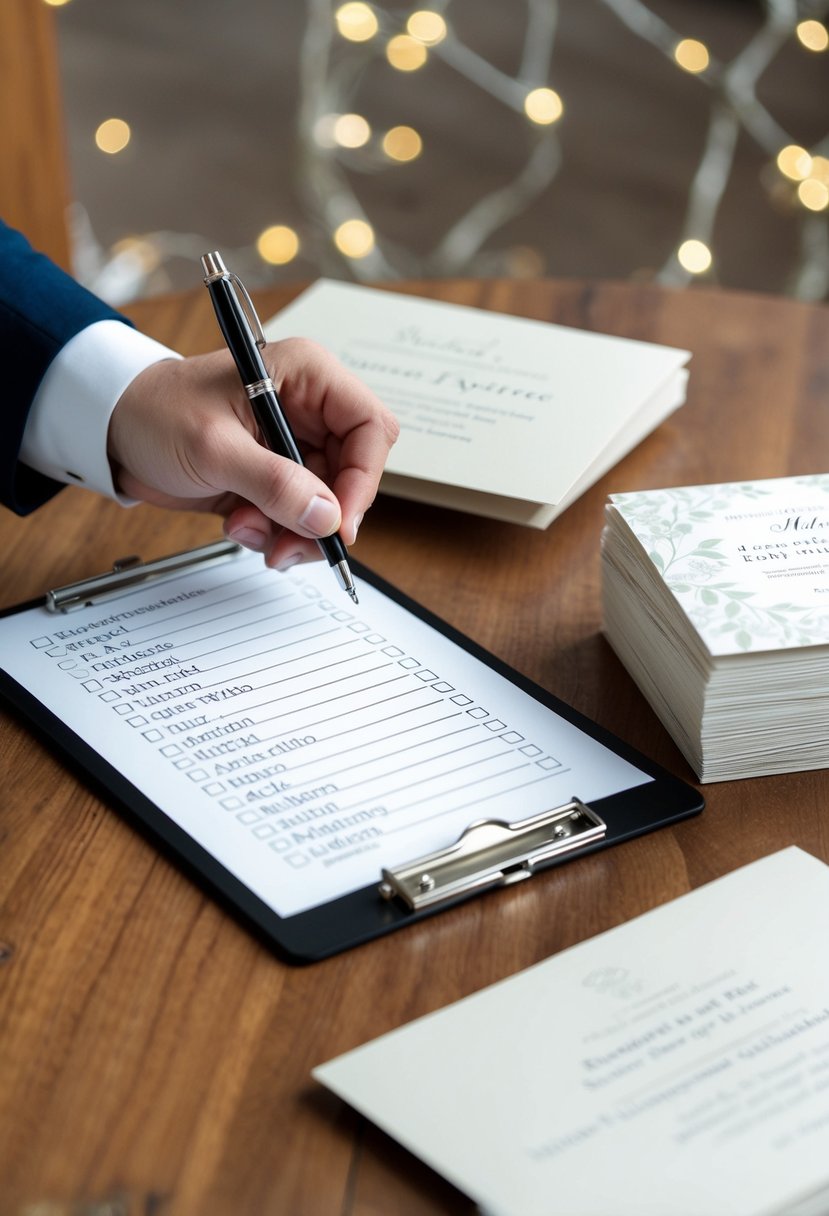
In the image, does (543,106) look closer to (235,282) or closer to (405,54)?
(405,54)

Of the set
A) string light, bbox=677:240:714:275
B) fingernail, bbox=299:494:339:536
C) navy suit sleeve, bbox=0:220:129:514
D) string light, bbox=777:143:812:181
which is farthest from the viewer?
string light, bbox=777:143:812:181

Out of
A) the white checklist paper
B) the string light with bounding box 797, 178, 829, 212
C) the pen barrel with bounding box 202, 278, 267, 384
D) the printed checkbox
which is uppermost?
the pen barrel with bounding box 202, 278, 267, 384

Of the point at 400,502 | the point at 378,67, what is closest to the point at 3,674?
the point at 400,502

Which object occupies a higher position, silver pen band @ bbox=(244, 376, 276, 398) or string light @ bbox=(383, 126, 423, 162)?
silver pen band @ bbox=(244, 376, 276, 398)

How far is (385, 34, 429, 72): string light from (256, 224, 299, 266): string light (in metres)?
0.80

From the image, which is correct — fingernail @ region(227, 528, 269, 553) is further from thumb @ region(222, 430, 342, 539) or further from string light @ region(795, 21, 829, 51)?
string light @ region(795, 21, 829, 51)

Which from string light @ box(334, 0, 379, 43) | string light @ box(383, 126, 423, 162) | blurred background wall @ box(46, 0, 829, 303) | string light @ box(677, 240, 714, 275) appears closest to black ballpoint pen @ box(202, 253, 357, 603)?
blurred background wall @ box(46, 0, 829, 303)

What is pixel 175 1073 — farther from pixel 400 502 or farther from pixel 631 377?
pixel 631 377

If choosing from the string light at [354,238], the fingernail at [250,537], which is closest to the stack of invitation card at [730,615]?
the fingernail at [250,537]

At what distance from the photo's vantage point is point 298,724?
71cm

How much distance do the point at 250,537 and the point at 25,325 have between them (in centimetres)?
22

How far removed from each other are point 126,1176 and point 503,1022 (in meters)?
0.16

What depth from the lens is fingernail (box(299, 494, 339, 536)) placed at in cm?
78

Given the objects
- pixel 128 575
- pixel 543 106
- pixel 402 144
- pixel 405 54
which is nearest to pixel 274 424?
pixel 128 575
